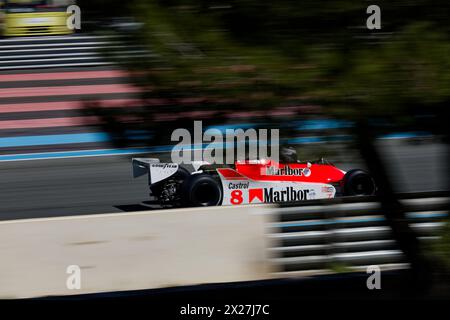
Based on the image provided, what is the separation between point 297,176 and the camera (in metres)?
9.97

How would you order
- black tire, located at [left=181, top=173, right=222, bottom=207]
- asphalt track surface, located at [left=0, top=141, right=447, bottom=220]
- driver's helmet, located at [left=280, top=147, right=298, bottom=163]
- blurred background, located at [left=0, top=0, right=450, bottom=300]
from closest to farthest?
blurred background, located at [left=0, top=0, right=450, bottom=300] < driver's helmet, located at [left=280, top=147, right=298, bottom=163] < black tire, located at [left=181, top=173, right=222, bottom=207] < asphalt track surface, located at [left=0, top=141, right=447, bottom=220]

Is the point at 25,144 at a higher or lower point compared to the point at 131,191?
higher

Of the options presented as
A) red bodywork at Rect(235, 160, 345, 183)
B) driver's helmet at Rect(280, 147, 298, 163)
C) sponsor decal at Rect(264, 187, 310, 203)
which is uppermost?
red bodywork at Rect(235, 160, 345, 183)

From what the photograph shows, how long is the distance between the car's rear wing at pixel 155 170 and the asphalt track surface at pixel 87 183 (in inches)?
42.5

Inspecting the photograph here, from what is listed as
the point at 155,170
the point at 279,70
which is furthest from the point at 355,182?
the point at 279,70

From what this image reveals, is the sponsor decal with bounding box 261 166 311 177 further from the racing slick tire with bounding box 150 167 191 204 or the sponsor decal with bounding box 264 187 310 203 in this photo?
the racing slick tire with bounding box 150 167 191 204

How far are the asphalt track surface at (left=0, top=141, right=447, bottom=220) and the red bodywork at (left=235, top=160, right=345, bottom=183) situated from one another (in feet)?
1.40

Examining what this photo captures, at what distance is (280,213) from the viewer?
759 cm

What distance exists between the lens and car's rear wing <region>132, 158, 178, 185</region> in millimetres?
9609

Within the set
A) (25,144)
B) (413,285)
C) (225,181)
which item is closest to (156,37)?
(413,285)

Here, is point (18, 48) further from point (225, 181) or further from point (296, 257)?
point (296, 257)

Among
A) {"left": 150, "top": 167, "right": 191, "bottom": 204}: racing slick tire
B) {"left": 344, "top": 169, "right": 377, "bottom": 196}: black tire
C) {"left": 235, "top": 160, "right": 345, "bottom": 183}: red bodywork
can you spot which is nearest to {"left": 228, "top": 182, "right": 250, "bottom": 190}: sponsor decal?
{"left": 235, "top": 160, "right": 345, "bottom": 183}: red bodywork

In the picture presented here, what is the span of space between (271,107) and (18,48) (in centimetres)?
1865
